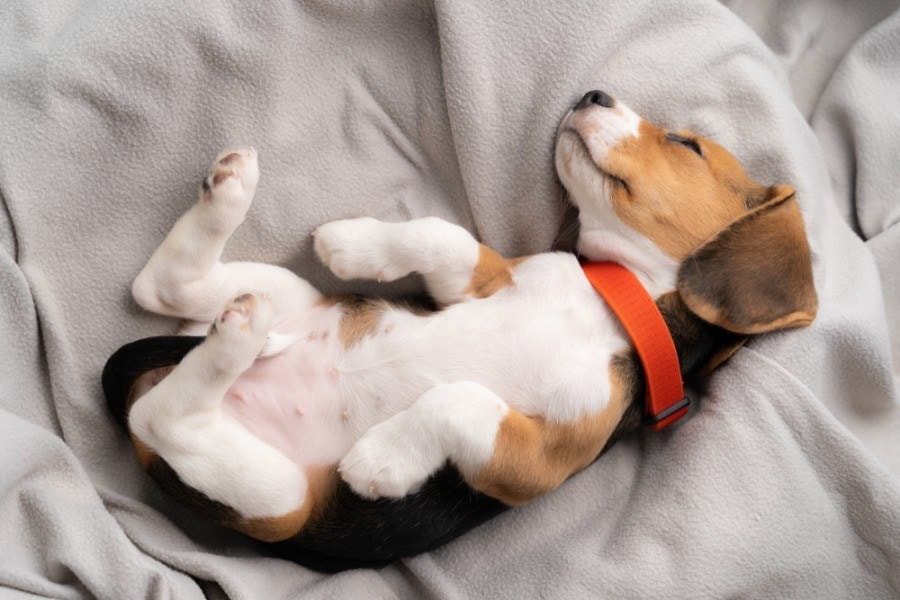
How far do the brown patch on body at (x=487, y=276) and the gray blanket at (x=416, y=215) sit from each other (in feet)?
0.86

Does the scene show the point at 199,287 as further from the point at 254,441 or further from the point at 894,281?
the point at 894,281

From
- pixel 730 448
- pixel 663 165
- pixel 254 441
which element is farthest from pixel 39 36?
pixel 730 448

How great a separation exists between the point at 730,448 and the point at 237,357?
158cm

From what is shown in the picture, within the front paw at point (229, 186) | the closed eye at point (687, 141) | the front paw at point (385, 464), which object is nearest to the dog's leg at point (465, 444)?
the front paw at point (385, 464)

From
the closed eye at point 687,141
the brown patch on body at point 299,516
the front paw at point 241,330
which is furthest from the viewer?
the closed eye at point 687,141

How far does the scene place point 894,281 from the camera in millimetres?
3104

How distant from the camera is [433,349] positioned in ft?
7.88

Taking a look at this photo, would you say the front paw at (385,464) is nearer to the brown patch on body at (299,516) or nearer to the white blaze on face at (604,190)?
the brown patch on body at (299,516)

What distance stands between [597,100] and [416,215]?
2.39ft

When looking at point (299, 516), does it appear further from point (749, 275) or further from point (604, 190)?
point (749, 275)

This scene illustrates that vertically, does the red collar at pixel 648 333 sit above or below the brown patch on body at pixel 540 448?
above

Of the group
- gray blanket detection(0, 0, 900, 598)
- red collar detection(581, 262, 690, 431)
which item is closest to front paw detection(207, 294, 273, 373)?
gray blanket detection(0, 0, 900, 598)

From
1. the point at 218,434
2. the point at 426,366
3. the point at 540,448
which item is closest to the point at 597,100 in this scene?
the point at 426,366

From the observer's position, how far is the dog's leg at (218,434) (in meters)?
2.18
